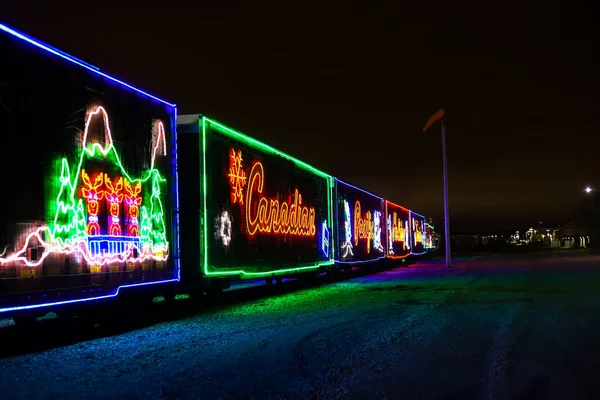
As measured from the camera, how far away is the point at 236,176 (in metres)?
14.2

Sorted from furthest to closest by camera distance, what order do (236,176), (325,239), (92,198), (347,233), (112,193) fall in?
(347,233), (325,239), (236,176), (112,193), (92,198)

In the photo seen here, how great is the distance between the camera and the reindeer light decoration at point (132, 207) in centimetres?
1016

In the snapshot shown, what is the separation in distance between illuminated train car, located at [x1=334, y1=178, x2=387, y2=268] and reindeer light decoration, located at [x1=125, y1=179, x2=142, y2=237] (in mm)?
13299

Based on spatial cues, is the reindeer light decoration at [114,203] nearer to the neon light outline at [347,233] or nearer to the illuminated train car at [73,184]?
the illuminated train car at [73,184]

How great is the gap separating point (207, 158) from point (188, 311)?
3.14 meters

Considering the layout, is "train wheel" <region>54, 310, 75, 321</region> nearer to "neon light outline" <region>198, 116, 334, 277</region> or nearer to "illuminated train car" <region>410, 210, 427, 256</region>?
"neon light outline" <region>198, 116, 334, 277</region>

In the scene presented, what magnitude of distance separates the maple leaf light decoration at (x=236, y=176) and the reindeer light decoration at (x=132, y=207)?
3.61m

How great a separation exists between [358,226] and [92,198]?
717 inches

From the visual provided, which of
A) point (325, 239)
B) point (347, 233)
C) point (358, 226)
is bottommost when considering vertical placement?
point (325, 239)

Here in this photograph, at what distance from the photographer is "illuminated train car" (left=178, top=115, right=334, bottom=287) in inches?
498

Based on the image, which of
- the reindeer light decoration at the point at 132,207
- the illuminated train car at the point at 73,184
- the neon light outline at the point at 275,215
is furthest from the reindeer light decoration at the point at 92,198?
the neon light outline at the point at 275,215

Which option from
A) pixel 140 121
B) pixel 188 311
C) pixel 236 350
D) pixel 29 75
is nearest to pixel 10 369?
pixel 236 350

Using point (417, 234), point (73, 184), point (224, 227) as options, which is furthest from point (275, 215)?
point (417, 234)

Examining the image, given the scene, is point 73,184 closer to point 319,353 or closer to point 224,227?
point 319,353
